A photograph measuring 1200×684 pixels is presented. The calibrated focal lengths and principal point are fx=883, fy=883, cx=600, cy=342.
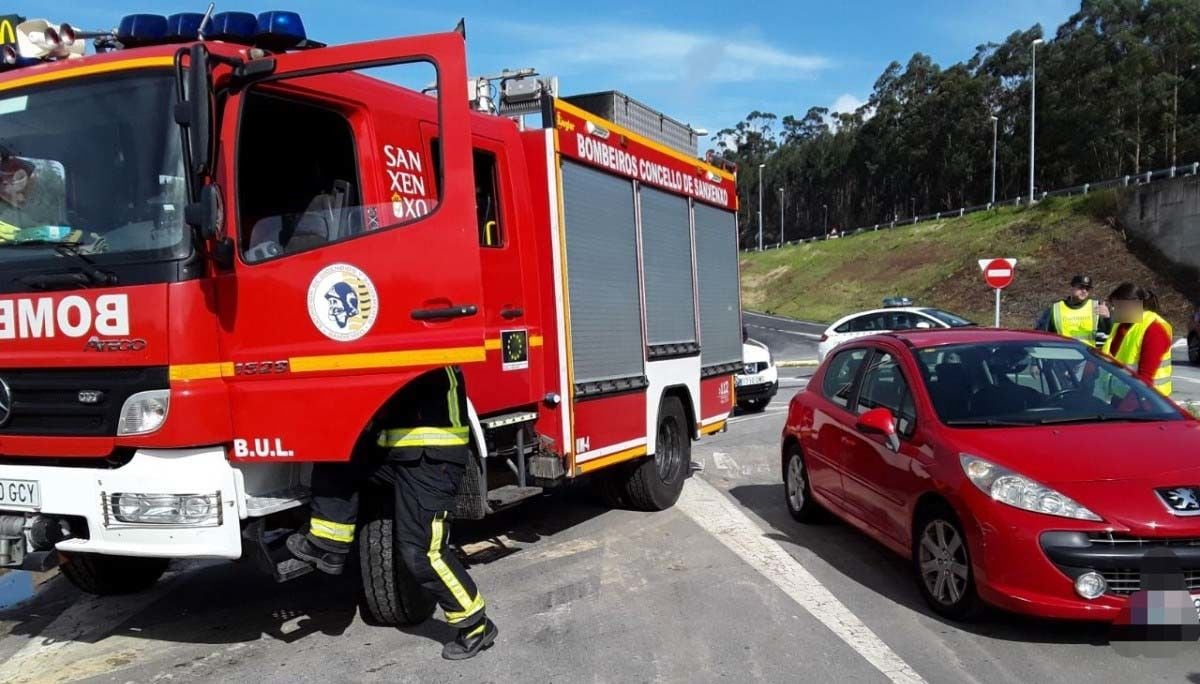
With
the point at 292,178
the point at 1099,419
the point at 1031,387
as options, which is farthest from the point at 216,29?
the point at 1099,419

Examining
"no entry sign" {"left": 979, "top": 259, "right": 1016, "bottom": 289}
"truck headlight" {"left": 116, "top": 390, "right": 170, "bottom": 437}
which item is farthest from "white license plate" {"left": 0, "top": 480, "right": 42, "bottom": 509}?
"no entry sign" {"left": 979, "top": 259, "right": 1016, "bottom": 289}

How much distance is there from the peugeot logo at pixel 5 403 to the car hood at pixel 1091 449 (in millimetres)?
4566

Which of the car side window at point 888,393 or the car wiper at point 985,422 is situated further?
the car side window at point 888,393

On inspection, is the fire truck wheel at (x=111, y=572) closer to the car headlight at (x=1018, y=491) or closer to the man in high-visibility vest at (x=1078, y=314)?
the car headlight at (x=1018, y=491)

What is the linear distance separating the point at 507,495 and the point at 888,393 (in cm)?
244

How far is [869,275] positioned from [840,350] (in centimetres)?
5275

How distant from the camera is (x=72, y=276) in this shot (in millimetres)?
3785

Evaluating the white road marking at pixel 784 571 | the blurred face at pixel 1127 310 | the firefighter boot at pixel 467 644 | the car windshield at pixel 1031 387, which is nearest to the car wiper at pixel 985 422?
the car windshield at pixel 1031 387

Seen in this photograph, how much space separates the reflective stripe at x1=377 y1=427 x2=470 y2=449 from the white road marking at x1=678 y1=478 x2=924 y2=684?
7.02 ft

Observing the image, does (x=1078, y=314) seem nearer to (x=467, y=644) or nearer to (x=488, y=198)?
(x=488, y=198)

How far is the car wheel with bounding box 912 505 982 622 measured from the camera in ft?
14.3

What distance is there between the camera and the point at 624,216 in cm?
652

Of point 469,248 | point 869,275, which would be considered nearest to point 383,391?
point 469,248

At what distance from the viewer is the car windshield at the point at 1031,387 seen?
191 inches
